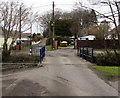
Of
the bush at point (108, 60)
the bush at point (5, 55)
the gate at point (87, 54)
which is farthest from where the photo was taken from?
the bush at point (5, 55)

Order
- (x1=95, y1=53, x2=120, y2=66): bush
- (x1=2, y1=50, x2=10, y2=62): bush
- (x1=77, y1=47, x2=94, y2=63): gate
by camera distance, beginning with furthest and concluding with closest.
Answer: (x1=2, y1=50, x2=10, y2=62): bush
(x1=77, y1=47, x2=94, y2=63): gate
(x1=95, y1=53, x2=120, y2=66): bush

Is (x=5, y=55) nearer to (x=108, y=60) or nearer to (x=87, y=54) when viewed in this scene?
(x=87, y=54)

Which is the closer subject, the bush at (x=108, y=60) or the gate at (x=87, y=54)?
the bush at (x=108, y=60)

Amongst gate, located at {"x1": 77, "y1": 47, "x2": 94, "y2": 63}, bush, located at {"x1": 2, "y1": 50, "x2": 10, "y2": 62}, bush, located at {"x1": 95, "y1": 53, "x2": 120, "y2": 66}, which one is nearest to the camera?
bush, located at {"x1": 95, "y1": 53, "x2": 120, "y2": 66}

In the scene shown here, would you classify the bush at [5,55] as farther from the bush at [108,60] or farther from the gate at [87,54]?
the bush at [108,60]

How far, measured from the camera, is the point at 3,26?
20.1 metres

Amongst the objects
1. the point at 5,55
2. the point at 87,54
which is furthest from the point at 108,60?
the point at 5,55

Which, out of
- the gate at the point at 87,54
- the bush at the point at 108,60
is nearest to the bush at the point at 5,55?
the gate at the point at 87,54

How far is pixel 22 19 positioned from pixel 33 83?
50.3 feet

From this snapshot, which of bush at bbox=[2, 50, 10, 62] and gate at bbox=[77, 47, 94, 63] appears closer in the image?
gate at bbox=[77, 47, 94, 63]

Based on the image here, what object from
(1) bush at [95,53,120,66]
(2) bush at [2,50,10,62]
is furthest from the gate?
(2) bush at [2,50,10,62]

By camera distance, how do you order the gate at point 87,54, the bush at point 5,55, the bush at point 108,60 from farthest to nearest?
the bush at point 5,55 < the gate at point 87,54 < the bush at point 108,60

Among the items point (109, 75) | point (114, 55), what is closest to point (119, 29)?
point (114, 55)

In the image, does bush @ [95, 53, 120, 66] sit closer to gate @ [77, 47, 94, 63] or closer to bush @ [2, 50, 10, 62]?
gate @ [77, 47, 94, 63]
